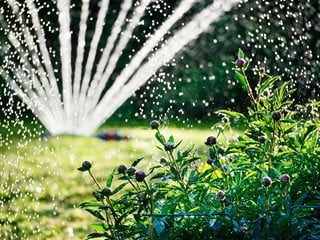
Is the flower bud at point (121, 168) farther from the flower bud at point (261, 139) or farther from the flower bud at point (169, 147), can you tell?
the flower bud at point (261, 139)

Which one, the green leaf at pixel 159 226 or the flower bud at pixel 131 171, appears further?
the flower bud at pixel 131 171

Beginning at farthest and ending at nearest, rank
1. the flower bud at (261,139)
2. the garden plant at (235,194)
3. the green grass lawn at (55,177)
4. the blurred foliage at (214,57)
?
the blurred foliage at (214,57), the green grass lawn at (55,177), the flower bud at (261,139), the garden plant at (235,194)

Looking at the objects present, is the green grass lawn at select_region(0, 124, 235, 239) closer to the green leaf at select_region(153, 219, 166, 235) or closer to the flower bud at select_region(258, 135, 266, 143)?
the flower bud at select_region(258, 135, 266, 143)

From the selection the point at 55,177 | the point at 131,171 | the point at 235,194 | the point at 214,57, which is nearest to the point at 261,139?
the point at 235,194

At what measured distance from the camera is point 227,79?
40.0 ft

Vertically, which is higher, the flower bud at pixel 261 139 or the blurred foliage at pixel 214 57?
the blurred foliage at pixel 214 57

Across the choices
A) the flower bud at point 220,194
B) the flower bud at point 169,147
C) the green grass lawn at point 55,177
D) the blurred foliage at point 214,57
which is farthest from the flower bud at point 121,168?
the blurred foliage at point 214,57

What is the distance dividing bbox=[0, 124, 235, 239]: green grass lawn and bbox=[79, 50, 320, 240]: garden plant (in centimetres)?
143

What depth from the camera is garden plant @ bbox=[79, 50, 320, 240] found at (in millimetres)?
1900

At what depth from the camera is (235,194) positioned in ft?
6.70

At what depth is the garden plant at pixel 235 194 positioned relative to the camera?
1900mm

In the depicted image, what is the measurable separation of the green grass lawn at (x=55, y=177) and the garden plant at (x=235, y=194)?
1426 mm

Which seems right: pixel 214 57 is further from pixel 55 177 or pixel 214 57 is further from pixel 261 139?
pixel 261 139

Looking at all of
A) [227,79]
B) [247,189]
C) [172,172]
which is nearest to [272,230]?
[247,189]
